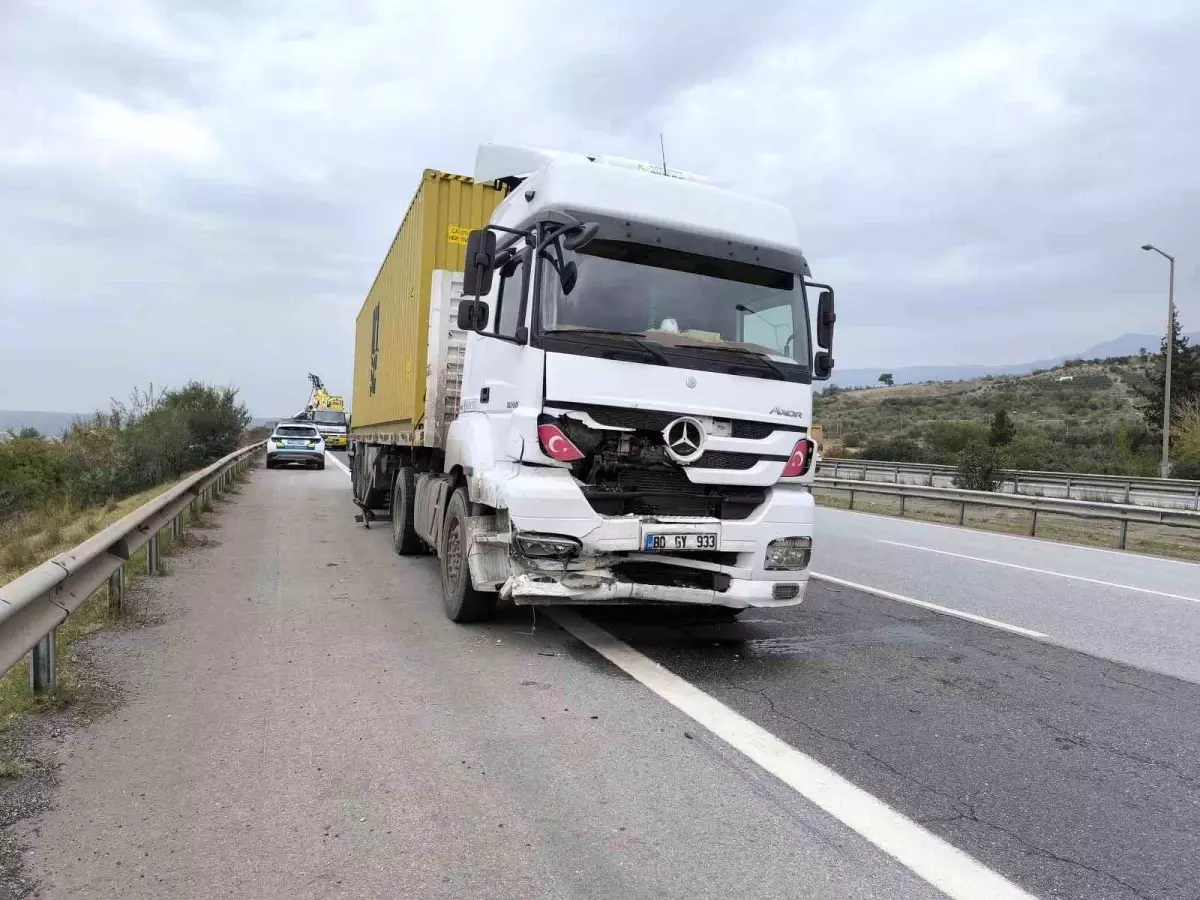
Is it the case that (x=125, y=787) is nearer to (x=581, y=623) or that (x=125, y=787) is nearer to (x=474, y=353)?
(x=581, y=623)

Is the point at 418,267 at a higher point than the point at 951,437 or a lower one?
higher

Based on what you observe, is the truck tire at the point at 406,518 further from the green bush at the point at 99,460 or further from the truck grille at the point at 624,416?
the green bush at the point at 99,460

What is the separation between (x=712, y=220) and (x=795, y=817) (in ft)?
13.2

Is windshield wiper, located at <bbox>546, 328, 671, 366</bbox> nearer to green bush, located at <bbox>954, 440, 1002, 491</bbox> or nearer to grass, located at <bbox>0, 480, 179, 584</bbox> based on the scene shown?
grass, located at <bbox>0, 480, 179, 584</bbox>

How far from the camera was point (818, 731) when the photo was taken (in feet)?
14.1

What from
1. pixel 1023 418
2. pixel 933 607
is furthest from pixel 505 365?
pixel 1023 418

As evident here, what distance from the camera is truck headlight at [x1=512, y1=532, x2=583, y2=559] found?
5.19m

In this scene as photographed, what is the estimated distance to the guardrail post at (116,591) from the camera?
625cm

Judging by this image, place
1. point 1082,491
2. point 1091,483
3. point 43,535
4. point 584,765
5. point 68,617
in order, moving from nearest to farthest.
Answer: point 584,765 → point 68,617 → point 43,535 → point 1091,483 → point 1082,491

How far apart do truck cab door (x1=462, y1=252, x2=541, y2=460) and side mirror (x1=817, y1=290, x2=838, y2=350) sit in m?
2.22

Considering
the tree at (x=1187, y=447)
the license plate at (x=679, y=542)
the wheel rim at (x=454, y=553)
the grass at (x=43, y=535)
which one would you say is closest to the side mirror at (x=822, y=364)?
the license plate at (x=679, y=542)

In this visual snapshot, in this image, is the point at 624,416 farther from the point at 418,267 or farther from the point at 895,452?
the point at 895,452

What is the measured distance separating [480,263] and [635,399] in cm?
146

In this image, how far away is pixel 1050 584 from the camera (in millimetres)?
9578
